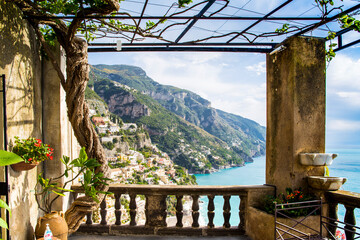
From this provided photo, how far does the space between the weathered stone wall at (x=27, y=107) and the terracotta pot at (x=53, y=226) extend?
16 cm

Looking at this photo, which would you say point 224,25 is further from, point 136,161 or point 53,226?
point 136,161

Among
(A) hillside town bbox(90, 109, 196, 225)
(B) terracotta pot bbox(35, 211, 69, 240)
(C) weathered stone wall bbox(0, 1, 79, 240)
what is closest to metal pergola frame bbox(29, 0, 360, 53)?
(C) weathered stone wall bbox(0, 1, 79, 240)

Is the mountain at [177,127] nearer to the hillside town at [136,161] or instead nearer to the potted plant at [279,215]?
the hillside town at [136,161]

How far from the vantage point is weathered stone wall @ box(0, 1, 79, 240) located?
2332mm

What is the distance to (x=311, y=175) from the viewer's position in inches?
118

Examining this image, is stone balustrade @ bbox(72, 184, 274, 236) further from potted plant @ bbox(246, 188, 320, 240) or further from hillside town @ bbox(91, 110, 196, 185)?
hillside town @ bbox(91, 110, 196, 185)

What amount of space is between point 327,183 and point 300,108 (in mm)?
916

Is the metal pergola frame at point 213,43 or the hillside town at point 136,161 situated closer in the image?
the metal pergola frame at point 213,43

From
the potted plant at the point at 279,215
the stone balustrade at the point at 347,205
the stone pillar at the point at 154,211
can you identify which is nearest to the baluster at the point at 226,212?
the potted plant at the point at 279,215

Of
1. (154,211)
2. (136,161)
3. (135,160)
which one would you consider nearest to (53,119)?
(154,211)

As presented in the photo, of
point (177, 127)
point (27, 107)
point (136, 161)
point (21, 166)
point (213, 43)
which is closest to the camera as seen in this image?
point (21, 166)

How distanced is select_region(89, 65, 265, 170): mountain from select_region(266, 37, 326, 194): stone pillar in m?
39.9

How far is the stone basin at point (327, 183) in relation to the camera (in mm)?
2809

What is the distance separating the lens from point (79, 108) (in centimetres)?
271
